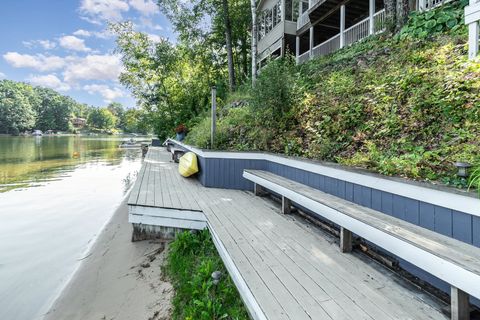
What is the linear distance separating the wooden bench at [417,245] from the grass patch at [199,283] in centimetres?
117

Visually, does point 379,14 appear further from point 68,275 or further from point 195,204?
point 68,275

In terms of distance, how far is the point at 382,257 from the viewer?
234cm

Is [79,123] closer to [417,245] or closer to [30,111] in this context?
[30,111]

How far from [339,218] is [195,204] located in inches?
89.6

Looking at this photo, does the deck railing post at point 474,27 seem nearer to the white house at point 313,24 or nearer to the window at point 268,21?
the white house at point 313,24

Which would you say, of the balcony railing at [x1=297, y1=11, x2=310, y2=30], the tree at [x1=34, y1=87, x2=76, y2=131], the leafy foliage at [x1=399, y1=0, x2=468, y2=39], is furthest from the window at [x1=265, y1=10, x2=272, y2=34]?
the tree at [x1=34, y1=87, x2=76, y2=131]

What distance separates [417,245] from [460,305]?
1.21 feet

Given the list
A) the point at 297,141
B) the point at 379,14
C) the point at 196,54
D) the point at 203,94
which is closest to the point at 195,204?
the point at 297,141

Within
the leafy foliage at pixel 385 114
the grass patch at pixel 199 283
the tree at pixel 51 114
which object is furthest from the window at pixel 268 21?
the tree at pixel 51 114

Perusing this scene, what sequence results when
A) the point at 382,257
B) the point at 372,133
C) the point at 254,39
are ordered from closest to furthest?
the point at 382,257 → the point at 372,133 → the point at 254,39

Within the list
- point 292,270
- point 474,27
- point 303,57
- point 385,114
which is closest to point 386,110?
point 385,114

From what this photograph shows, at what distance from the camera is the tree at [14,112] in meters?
51.1

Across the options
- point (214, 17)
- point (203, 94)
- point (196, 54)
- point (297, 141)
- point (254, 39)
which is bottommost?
point (297, 141)

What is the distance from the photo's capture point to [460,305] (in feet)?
4.94
